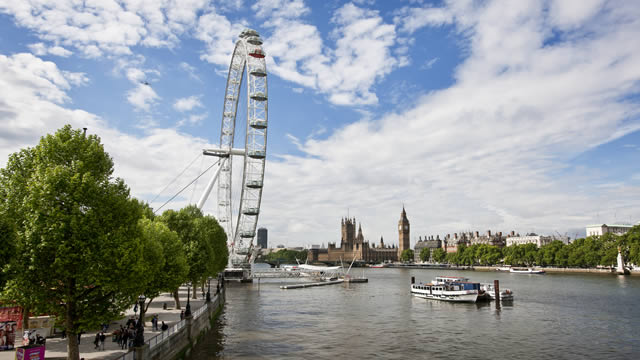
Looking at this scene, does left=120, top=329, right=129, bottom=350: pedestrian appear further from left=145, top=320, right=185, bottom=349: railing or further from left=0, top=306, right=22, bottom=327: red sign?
left=0, top=306, right=22, bottom=327: red sign

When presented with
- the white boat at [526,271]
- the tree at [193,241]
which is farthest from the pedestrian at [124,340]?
the white boat at [526,271]

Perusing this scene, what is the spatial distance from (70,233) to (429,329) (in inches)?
1367

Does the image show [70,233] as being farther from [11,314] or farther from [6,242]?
[11,314]

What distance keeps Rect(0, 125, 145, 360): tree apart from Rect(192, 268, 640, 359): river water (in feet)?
42.3

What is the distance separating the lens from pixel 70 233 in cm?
2058

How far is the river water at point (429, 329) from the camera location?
111ft

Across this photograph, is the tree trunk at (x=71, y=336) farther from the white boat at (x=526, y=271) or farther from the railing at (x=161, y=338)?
the white boat at (x=526, y=271)

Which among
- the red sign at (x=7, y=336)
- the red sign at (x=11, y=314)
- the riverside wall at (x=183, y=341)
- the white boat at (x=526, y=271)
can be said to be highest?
the red sign at (x=11, y=314)

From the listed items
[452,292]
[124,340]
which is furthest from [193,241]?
[452,292]

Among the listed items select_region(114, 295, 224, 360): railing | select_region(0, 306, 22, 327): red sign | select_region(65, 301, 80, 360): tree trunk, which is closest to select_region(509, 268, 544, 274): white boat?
select_region(114, 295, 224, 360): railing

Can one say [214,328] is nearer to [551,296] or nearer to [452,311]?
[452,311]

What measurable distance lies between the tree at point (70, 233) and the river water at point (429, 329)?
1290 centimetres

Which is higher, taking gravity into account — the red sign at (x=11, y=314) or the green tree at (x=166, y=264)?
the green tree at (x=166, y=264)

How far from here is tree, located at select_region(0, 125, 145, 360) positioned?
65.4 ft
